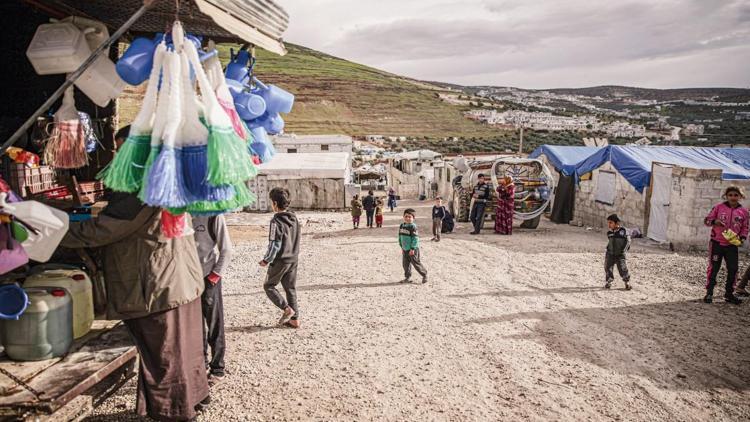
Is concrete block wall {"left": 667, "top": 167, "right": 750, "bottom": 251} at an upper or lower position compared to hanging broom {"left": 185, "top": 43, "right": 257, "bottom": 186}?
lower

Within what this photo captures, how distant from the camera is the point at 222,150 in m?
2.58

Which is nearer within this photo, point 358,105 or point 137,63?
point 137,63

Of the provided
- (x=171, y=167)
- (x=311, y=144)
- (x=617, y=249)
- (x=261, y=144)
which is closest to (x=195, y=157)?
(x=171, y=167)

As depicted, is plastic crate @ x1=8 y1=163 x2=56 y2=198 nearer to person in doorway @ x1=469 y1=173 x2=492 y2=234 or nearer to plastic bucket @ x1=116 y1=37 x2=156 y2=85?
plastic bucket @ x1=116 y1=37 x2=156 y2=85

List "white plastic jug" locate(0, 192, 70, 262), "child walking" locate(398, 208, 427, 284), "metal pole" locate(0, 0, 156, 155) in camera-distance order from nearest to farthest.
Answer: "metal pole" locate(0, 0, 156, 155) < "white plastic jug" locate(0, 192, 70, 262) < "child walking" locate(398, 208, 427, 284)

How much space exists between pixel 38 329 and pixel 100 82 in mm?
1706

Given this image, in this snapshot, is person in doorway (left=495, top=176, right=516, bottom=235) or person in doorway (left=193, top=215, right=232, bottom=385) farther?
person in doorway (left=495, top=176, right=516, bottom=235)

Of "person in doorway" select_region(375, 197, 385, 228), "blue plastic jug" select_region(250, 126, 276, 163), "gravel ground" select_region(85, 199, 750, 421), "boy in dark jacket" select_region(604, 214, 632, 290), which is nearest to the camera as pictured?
"blue plastic jug" select_region(250, 126, 276, 163)

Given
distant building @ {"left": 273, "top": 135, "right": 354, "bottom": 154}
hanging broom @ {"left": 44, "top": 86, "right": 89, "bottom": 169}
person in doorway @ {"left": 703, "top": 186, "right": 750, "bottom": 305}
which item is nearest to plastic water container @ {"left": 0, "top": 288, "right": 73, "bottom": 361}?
hanging broom @ {"left": 44, "top": 86, "right": 89, "bottom": 169}

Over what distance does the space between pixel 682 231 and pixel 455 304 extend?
7.82 metres

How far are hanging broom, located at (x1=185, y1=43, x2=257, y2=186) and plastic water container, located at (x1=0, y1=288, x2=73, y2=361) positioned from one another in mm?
1425

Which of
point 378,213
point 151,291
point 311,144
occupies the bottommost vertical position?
point 378,213

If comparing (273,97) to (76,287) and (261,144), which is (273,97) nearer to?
(261,144)

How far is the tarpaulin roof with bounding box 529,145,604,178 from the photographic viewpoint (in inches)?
709
